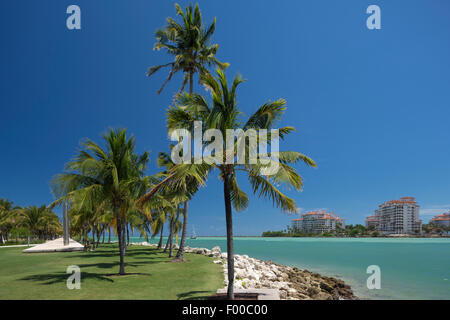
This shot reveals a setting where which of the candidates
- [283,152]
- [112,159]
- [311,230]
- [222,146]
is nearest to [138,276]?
[112,159]

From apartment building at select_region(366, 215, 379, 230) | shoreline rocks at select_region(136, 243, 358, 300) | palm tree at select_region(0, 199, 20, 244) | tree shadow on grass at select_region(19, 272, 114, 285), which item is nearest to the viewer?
tree shadow on grass at select_region(19, 272, 114, 285)

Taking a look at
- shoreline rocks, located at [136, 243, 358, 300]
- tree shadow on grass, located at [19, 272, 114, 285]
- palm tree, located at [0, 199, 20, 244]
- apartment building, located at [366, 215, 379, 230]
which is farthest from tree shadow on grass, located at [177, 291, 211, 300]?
apartment building, located at [366, 215, 379, 230]

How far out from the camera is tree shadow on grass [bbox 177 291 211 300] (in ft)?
29.0

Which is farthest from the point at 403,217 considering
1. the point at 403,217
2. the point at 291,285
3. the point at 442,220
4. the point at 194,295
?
the point at 194,295

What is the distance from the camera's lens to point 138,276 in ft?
41.5

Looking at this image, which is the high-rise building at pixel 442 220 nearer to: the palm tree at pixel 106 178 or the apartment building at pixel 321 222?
the apartment building at pixel 321 222

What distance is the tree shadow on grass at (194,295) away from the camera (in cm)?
883

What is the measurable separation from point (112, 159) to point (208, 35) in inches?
434

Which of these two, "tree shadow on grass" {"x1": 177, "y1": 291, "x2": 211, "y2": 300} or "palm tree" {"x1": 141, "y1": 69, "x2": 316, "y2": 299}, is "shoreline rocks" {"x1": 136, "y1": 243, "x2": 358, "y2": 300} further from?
"palm tree" {"x1": 141, "y1": 69, "x2": 316, "y2": 299}

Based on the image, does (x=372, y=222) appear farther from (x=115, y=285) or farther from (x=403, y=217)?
(x=115, y=285)

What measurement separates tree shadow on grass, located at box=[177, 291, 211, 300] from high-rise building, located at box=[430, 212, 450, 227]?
186m

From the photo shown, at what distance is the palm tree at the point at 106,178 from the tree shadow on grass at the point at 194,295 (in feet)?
15.6

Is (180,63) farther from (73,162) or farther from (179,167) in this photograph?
(179,167)
